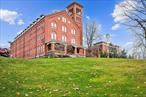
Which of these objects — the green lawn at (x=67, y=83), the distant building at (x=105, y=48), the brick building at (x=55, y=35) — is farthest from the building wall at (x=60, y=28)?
the green lawn at (x=67, y=83)

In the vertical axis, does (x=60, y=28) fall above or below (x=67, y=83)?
above

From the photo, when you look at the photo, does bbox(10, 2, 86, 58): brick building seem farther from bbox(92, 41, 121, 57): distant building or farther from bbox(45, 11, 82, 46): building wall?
bbox(92, 41, 121, 57): distant building

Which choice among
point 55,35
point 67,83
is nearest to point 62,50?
point 55,35

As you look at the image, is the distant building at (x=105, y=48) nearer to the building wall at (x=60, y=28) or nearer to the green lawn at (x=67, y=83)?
the building wall at (x=60, y=28)

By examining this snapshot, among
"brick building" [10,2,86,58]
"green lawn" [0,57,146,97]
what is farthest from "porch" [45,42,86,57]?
"green lawn" [0,57,146,97]

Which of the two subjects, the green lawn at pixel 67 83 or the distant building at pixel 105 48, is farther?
the distant building at pixel 105 48

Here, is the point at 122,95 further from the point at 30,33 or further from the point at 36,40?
the point at 30,33

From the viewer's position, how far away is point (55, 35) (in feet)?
236

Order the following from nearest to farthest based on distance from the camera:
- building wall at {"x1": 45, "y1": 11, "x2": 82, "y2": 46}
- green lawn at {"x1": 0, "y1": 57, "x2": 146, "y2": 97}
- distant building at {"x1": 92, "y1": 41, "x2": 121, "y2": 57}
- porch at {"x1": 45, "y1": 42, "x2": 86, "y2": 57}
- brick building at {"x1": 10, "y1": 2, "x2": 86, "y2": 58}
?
green lawn at {"x1": 0, "y1": 57, "x2": 146, "y2": 97} < porch at {"x1": 45, "y1": 42, "x2": 86, "y2": 57} < brick building at {"x1": 10, "y1": 2, "x2": 86, "y2": 58} < building wall at {"x1": 45, "y1": 11, "x2": 82, "y2": 46} < distant building at {"x1": 92, "y1": 41, "x2": 121, "y2": 57}

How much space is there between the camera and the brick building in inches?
2660

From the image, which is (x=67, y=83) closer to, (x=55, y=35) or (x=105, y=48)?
(x=55, y=35)

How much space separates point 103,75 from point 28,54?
58.0 m

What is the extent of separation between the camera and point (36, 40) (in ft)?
245

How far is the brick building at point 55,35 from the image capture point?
222 ft
